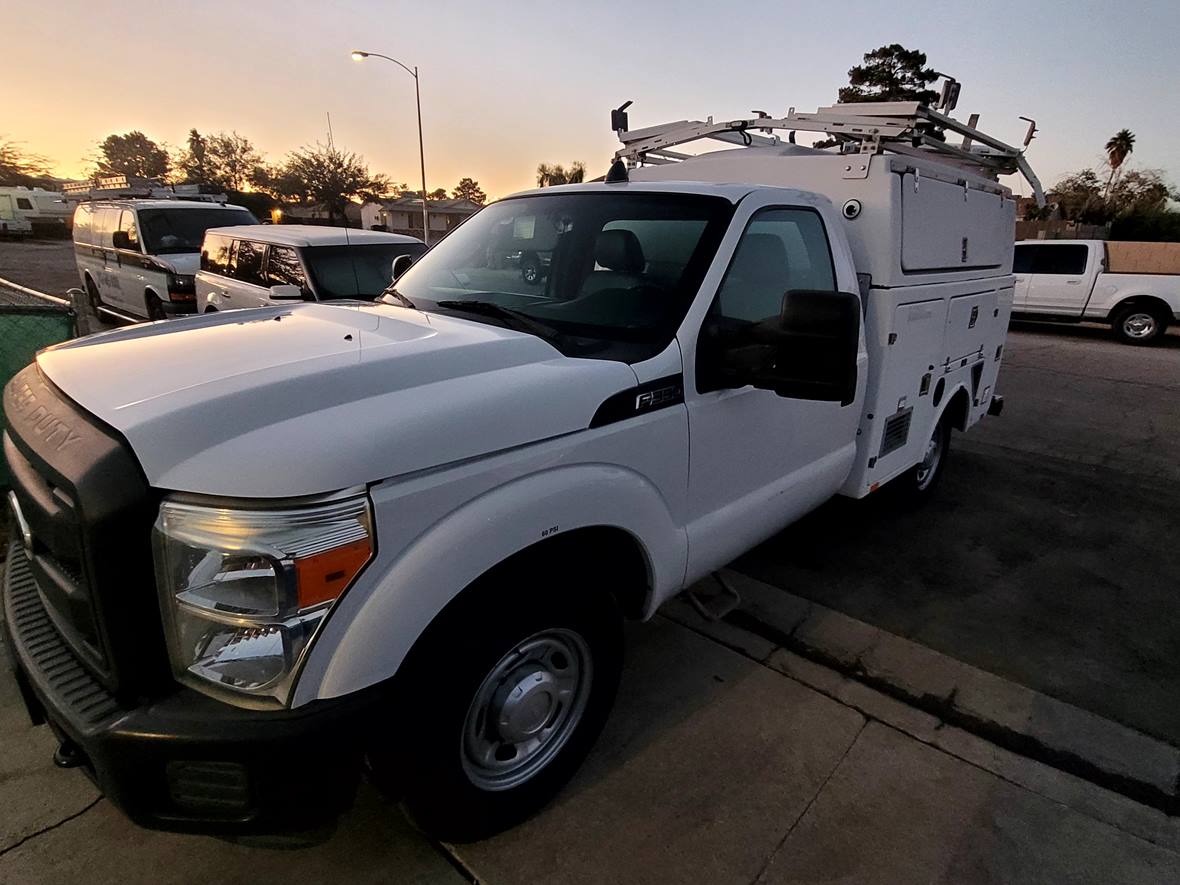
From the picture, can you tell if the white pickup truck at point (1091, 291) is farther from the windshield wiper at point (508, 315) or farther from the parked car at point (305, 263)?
the windshield wiper at point (508, 315)

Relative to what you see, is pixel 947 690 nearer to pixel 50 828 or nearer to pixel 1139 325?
pixel 50 828

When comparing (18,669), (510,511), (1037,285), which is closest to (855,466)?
(510,511)

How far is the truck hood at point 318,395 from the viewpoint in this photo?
1.51 meters

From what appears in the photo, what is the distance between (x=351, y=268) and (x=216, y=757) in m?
6.25

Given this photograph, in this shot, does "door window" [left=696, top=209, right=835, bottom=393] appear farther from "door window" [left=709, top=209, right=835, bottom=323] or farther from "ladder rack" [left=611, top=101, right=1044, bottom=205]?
"ladder rack" [left=611, top=101, right=1044, bottom=205]

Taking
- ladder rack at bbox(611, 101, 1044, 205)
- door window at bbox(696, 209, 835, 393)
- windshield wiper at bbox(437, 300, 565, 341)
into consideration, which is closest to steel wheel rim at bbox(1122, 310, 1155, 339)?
ladder rack at bbox(611, 101, 1044, 205)

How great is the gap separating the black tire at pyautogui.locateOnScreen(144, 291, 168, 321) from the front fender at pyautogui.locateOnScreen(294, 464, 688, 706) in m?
9.15

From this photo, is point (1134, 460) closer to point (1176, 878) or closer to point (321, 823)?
point (1176, 878)

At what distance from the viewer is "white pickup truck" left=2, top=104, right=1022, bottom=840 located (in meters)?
1.51

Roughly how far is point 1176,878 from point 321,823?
8.44ft

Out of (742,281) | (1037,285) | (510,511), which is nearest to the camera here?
(510,511)

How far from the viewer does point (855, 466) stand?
3.68 metres

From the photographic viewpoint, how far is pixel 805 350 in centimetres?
215

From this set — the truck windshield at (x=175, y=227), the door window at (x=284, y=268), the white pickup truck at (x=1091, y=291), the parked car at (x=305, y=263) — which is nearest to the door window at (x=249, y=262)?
the parked car at (x=305, y=263)
